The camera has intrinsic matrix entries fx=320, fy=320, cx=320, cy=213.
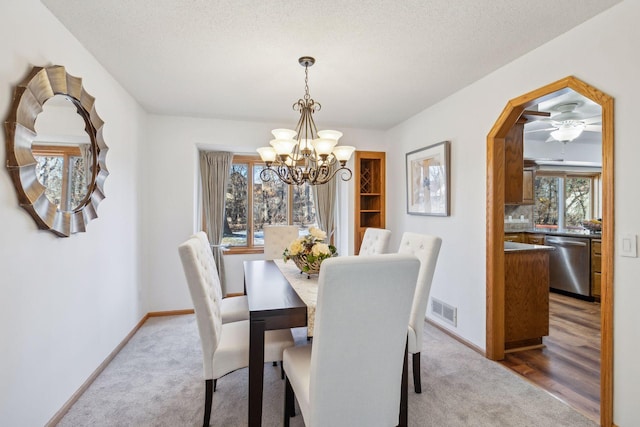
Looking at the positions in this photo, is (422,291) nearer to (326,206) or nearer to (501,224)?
(501,224)

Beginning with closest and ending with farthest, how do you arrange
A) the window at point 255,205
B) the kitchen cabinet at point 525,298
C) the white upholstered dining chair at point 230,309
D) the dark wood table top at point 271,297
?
the dark wood table top at point 271,297
the white upholstered dining chair at point 230,309
the kitchen cabinet at point 525,298
the window at point 255,205

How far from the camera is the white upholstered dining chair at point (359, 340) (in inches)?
49.6

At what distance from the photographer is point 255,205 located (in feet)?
15.9

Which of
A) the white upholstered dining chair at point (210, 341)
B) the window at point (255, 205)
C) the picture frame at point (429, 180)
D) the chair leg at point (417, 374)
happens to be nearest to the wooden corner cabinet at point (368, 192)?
the picture frame at point (429, 180)

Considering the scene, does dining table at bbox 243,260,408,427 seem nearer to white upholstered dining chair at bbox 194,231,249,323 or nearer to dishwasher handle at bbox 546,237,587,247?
white upholstered dining chair at bbox 194,231,249,323

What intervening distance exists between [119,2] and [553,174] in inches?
284

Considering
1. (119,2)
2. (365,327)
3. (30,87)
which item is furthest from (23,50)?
(365,327)

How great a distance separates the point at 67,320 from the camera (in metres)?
2.05

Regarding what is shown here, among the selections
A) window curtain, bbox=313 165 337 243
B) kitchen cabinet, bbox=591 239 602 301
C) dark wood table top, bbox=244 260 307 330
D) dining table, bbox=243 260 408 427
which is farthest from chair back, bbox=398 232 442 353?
kitchen cabinet, bbox=591 239 602 301

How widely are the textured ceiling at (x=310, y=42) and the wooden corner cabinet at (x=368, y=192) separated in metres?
1.33

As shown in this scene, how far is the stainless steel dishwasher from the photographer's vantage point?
14.6ft

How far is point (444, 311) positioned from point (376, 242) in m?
1.23

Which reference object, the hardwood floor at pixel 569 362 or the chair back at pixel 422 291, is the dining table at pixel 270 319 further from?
the hardwood floor at pixel 569 362

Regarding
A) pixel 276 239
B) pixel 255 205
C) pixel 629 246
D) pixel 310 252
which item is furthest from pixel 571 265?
pixel 255 205
